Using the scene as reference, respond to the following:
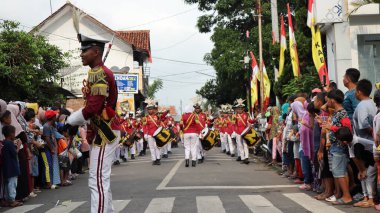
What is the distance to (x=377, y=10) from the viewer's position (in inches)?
774

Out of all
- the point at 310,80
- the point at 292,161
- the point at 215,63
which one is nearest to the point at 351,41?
the point at 310,80

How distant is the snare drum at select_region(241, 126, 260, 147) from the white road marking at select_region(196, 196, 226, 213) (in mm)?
9674

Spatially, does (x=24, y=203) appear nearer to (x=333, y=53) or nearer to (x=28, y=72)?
(x=28, y=72)

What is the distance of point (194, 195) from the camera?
10344 millimetres

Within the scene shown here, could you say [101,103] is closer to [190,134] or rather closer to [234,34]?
[190,134]

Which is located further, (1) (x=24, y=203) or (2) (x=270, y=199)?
(1) (x=24, y=203)

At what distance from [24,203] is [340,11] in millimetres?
13779

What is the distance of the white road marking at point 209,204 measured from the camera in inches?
336

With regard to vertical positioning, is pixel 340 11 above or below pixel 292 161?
above

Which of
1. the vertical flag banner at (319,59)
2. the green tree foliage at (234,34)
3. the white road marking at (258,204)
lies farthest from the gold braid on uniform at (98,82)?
the green tree foliage at (234,34)

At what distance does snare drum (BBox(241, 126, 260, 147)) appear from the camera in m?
19.6

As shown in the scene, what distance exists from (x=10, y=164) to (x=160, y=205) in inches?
124

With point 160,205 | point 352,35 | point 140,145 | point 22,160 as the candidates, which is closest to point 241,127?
point 352,35

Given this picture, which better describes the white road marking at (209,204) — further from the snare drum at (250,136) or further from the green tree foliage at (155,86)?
the green tree foliage at (155,86)
